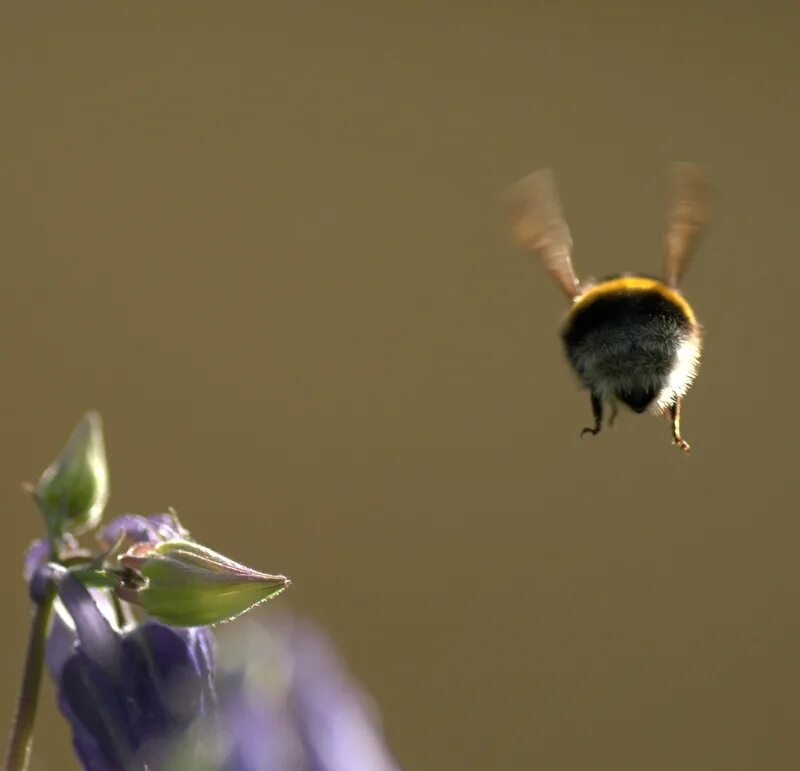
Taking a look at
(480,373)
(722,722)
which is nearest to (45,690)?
(480,373)

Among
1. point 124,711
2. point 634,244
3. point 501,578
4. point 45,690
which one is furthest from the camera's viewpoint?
point 634,244

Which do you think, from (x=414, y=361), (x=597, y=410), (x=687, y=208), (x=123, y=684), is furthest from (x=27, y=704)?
(x=414, y=361)

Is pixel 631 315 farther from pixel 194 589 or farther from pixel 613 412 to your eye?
pixel 194 589

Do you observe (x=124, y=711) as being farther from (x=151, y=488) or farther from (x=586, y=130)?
(x=586, y=130)

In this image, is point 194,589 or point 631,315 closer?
point 194,589

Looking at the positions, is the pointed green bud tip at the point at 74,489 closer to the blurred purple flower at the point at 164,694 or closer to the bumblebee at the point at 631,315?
the blurred purple flower at the point at 164,694

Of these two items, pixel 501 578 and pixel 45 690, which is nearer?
pixel 45 690

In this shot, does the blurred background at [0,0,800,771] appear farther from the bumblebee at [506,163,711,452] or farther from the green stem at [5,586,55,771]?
the green stem at [5,586,55,771]

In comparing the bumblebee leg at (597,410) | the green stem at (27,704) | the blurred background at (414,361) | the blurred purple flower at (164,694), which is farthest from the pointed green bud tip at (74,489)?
the blurred background at (414,361)
